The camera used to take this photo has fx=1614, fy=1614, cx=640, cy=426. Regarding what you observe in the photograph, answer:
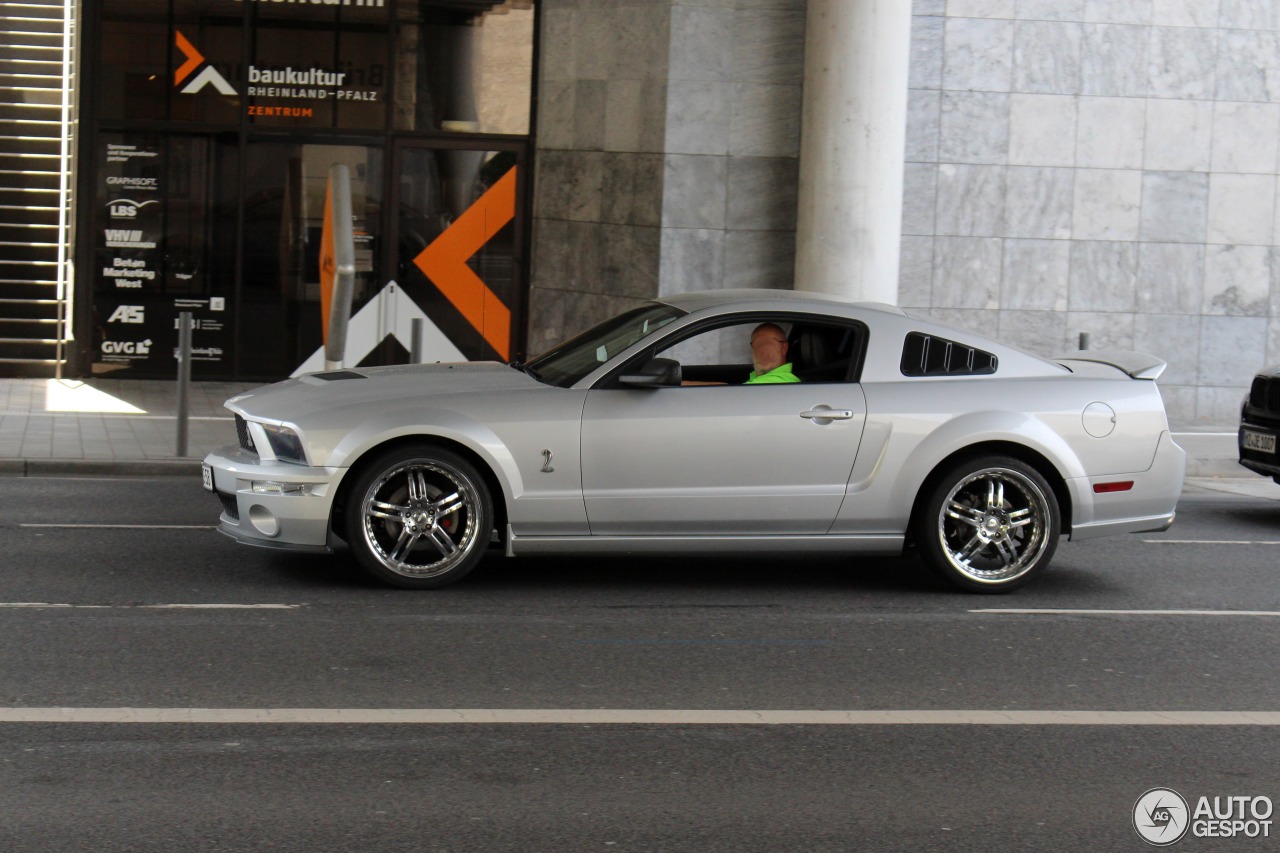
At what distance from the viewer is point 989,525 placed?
8.44 meters

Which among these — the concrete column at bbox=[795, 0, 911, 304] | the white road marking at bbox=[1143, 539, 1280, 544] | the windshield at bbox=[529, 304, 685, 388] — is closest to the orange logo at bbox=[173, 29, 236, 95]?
the concrete column at bbox=[795, 0, 911, 304]

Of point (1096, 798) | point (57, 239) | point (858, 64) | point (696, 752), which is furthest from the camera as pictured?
point (57, 239)

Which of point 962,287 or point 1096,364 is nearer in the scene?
point 1096,364

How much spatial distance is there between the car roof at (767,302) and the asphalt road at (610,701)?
147 centimetres

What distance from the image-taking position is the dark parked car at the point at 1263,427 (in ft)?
38.1

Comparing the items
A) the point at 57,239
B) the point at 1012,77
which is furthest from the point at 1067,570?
the point at 57,239

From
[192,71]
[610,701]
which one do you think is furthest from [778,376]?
[192,71]

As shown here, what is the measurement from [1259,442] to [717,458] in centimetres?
552

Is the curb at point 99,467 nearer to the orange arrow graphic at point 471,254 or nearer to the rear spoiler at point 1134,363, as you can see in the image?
the orange arrow graphic at point 471,254

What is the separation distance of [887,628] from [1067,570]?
2163 millimetres

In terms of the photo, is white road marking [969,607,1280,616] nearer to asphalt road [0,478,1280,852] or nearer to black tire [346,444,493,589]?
asphalt road [0,478,1280,852]

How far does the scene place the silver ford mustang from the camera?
310 inches

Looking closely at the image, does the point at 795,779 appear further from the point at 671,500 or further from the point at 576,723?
the point at 671,500

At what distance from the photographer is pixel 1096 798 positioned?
5160mm
